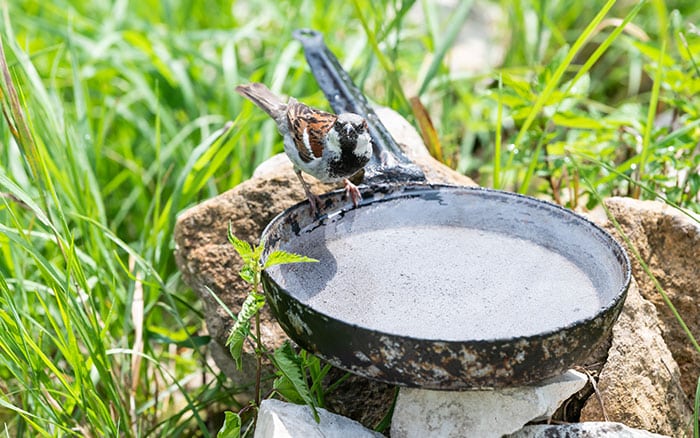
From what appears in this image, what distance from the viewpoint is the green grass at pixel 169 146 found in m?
2.25

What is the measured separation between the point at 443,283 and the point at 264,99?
96cm

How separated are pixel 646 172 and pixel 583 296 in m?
1.09

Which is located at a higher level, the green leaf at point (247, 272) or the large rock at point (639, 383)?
the green leaf at point (247, 272)

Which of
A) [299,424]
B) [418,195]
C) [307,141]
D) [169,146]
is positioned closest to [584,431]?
[299,424]

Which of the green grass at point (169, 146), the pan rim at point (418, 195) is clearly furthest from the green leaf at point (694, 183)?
the pan rim at point (418, 195)

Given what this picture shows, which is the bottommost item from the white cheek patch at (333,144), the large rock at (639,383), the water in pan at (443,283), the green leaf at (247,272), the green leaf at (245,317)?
the large rock at (639,383)

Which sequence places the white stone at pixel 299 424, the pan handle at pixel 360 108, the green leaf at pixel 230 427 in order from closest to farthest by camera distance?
the white stone at pixel 299 424, the green leaf at pixel 230 427, the pan handle at pixel 360 108

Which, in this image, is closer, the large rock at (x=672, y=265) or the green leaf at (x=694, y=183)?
the large rock at (x=672, y=265)

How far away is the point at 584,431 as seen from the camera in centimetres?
188

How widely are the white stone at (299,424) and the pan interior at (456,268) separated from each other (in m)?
0.25

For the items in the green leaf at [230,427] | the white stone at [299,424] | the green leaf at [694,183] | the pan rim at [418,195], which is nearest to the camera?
the pan rim at [418,195]

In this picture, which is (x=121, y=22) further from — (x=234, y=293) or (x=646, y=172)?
(x=646, y=172)

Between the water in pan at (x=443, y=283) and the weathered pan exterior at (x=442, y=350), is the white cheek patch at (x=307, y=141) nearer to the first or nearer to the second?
the water in pan at (x=443, y=283)

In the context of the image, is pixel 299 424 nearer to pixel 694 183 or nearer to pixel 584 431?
pixel 584 431
